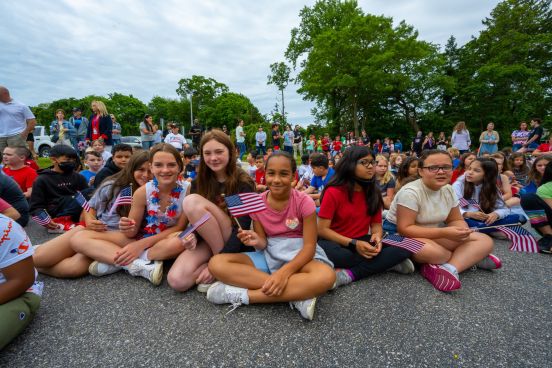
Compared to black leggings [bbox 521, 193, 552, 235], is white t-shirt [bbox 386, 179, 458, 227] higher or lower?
higher

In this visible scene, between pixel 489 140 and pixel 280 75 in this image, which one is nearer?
pixel 489 140

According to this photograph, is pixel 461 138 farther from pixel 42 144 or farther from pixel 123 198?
pixel 42 144

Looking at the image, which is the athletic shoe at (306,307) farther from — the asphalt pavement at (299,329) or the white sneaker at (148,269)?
the white sneaker at (148,269)

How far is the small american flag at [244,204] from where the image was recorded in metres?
2.36

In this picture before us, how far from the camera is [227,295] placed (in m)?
2.29

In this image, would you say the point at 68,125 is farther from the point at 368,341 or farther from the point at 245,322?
the point at 368,341

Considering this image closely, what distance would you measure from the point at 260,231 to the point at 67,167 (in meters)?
3.64

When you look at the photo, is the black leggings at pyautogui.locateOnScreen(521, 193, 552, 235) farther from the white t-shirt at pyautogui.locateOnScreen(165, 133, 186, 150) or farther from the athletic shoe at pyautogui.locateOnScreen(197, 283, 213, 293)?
the white t-shirt at pyautogui.locateOnScreen(165, 133, 186, 150)

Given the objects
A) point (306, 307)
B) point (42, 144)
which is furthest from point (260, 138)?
point (42, 144)

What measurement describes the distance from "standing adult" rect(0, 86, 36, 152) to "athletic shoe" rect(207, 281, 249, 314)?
6.16 m

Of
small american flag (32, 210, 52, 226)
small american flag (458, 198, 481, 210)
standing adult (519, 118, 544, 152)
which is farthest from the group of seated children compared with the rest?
standing adult (519, 118, 544, 152)

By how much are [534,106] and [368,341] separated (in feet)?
117

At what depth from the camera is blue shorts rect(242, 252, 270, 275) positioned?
8.14 ft

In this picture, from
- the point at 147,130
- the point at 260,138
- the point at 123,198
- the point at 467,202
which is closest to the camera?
the point at 123,198
